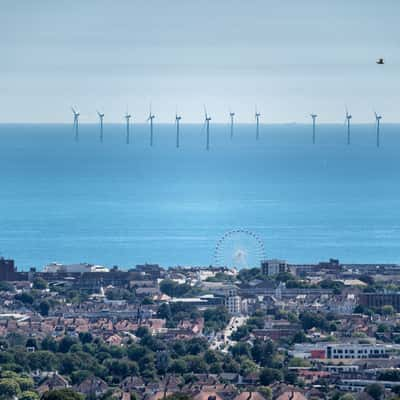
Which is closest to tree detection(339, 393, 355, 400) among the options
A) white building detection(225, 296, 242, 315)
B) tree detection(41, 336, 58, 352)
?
tree detection(41, 336, 58, 352)

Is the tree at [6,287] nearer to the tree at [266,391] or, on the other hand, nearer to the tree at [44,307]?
the tree at [44,307]

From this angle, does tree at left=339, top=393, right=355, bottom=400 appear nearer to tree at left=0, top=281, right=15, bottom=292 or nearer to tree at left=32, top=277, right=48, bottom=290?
tree at left=0, top=281, right=15, bottom=292

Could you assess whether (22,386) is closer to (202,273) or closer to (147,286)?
(147,286)

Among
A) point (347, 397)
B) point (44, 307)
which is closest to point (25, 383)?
point (347, 397)

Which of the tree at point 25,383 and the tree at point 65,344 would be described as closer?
the tree at point 25,383

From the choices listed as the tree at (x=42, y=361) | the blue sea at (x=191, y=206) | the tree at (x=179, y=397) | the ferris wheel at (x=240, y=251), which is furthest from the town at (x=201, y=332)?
the blue sea at (x=191, y=206)

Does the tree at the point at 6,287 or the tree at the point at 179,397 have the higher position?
the tree at the point at 179,397

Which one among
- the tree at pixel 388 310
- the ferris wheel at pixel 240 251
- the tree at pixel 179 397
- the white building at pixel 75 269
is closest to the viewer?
the tree at pixel 179 397
